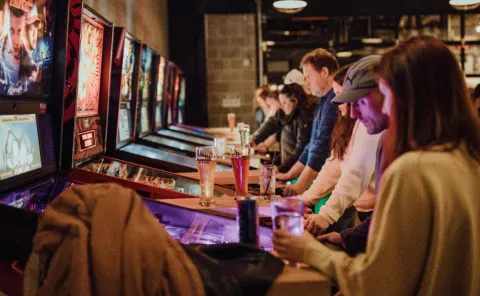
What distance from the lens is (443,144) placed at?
1.46 m

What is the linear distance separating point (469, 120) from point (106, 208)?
92cm

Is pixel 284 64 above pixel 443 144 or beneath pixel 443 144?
above

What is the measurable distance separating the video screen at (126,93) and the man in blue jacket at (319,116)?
110cm

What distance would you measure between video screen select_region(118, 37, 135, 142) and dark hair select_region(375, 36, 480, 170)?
7.51 feet

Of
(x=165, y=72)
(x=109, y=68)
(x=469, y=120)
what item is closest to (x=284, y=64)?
(x=165, y=72)

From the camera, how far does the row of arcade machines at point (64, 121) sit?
1.93m

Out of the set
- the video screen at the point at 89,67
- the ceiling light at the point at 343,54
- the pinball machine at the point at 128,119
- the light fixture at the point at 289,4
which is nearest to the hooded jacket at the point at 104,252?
the video screen at the point at 89,67

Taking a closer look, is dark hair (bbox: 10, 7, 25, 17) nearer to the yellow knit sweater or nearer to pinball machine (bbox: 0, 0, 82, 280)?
pinball machine (bbox: 0, 0, 82, 280)

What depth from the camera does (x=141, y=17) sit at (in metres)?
6.06

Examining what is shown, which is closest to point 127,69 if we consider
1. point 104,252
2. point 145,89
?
point 145,89

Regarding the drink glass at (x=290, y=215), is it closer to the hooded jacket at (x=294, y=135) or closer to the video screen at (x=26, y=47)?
the video screen at (x=26, y=47)

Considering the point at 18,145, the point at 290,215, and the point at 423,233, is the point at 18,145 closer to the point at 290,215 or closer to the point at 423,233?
the point at 290,215

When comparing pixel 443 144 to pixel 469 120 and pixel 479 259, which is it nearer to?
pixel 469 120

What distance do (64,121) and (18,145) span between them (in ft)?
1.40
